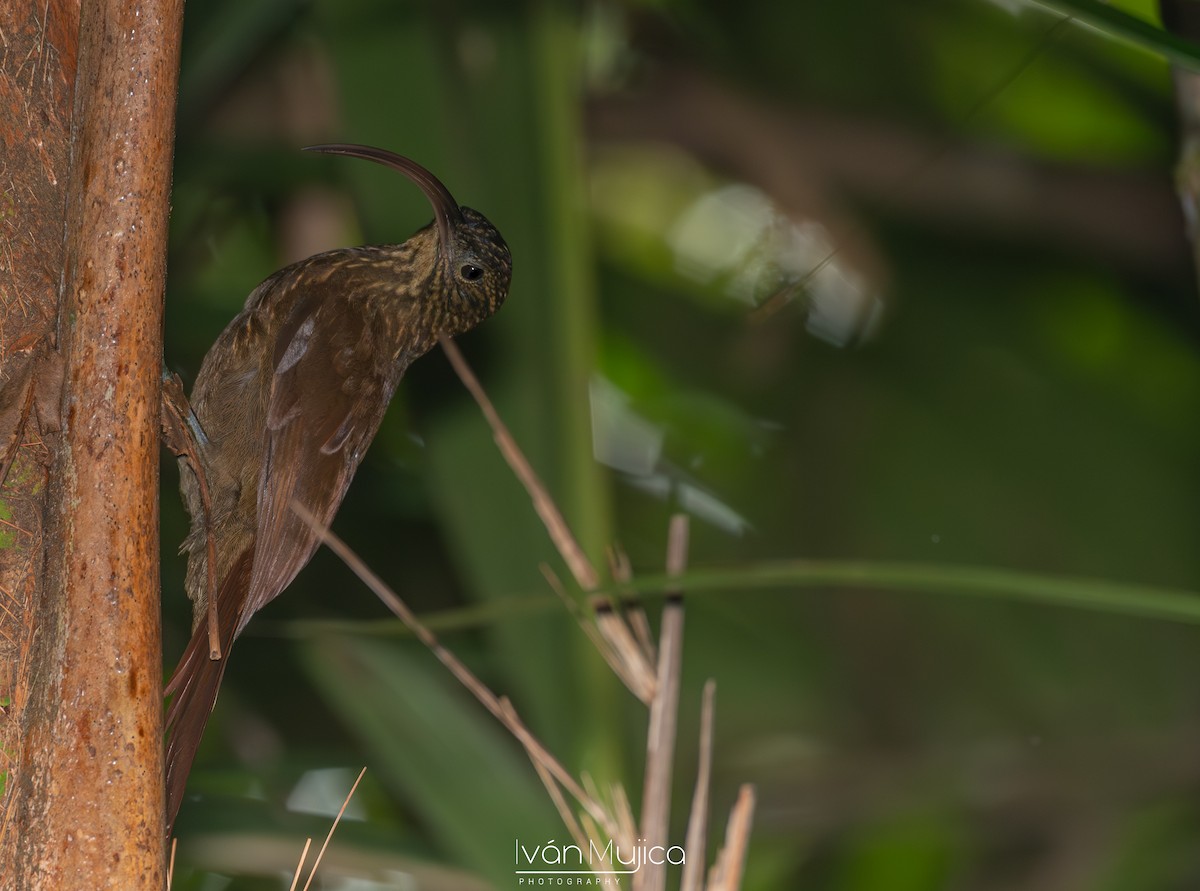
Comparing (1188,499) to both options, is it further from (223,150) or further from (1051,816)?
(223,150)

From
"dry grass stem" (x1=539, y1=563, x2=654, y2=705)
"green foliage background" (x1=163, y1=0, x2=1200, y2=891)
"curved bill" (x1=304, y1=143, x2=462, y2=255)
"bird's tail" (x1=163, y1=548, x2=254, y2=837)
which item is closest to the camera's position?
"dry grass stem" (x1=539, y1=563, x2=654, y2=705)

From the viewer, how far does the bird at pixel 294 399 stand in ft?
5.46

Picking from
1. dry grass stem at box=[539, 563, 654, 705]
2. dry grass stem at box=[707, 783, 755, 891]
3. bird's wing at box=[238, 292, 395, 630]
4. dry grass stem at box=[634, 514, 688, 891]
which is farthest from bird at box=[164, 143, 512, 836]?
dry grass stem at box=[707, 783, 755, 891]

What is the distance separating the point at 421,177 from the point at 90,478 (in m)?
0.95

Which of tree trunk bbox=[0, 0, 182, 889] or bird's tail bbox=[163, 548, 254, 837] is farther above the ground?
tree trunk bbox=[0, 0, 182, 889]

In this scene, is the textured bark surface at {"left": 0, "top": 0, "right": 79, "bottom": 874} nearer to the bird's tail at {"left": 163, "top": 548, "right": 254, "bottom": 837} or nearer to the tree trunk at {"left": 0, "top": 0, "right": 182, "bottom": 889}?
the tree trunk at {"left": 0, "top": 0, "right": 182, "bottom": 889}

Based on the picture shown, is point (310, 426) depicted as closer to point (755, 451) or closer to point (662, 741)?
point (662, 741)

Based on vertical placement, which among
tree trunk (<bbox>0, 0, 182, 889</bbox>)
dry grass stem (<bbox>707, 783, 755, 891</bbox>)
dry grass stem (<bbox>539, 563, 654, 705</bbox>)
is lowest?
dry grass stem (<bbox>707, 783, 755, 891</bbox>)

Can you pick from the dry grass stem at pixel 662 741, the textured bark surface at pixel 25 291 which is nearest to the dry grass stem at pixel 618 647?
the dry grass stem at pixel 662 741

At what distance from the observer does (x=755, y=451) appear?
331 cm

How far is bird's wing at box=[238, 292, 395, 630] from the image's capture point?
1673mm

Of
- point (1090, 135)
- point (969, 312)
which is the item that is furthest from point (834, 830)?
point (1090, 135)

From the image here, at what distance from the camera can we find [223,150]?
241 cm

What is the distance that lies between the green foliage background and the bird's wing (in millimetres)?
104
